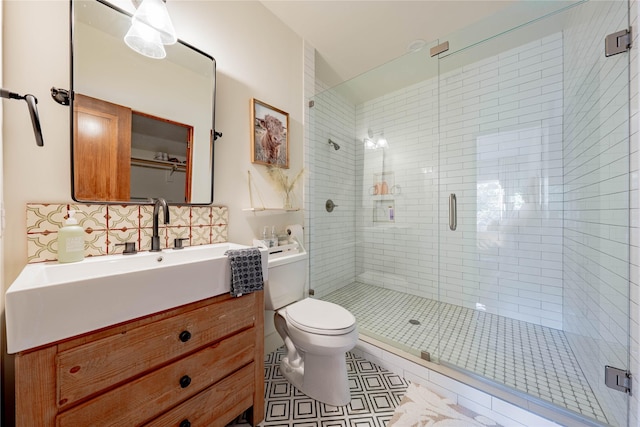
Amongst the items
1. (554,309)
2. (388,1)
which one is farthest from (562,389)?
(388,1)

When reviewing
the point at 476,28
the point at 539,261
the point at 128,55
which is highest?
the point at 476,28

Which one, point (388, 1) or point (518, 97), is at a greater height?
point (388, 1)

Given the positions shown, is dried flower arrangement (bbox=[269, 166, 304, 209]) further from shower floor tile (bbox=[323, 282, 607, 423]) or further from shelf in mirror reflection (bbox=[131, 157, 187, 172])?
shower floor tile (bbox=[323, 282, 607, 423])

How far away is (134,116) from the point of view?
1180mm

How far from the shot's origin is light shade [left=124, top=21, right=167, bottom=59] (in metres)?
1.11

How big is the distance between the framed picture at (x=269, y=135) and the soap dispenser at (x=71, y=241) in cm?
99

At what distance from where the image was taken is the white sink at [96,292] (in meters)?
0.61

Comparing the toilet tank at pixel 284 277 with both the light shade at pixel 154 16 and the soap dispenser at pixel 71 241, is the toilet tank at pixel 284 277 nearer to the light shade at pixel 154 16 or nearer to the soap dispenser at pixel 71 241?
the soap dispenser at pixel 71 241

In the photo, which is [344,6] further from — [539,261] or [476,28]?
[539,261]

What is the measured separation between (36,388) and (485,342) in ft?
7.65

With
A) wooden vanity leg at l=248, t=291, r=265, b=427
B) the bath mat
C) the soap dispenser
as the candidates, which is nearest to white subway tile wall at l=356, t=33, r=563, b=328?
the bath mat

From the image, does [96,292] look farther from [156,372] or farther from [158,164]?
[158,164]

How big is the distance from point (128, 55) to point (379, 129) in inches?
91.4

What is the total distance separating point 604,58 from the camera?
3.99 feet
